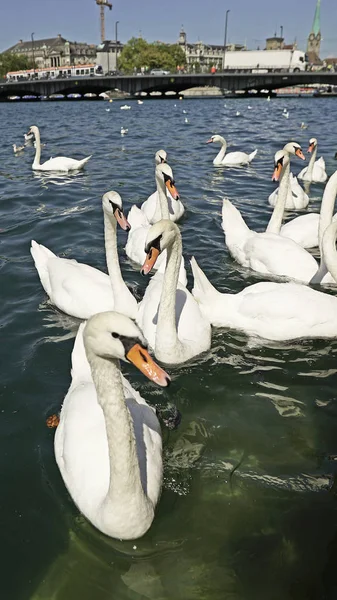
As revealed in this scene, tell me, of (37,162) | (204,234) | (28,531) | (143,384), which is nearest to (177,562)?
(28,531)

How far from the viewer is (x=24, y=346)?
6398 millimetres

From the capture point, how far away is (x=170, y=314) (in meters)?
5.59

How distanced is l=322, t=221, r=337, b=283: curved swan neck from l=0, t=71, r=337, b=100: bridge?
80.1 meters

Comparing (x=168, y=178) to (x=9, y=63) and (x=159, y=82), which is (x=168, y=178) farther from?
(x=9, y=63)

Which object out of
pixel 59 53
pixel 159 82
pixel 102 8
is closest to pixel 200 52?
pixel 102 8

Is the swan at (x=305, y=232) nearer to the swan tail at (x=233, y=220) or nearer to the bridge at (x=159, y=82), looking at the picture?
the swan tail at (x=233, y=220)

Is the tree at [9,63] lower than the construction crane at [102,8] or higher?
lower

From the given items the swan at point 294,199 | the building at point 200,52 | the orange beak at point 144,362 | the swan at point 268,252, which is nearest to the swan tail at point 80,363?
the orange beak at point 144,362

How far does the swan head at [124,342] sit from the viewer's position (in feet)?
9.57

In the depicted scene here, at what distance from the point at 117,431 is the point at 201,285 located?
11.7ft

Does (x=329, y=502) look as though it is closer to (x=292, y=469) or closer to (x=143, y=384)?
(x=292, y=469)

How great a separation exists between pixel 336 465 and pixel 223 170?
14.6m

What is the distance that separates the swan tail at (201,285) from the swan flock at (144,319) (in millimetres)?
16

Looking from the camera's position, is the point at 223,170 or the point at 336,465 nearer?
the point at 336,465
